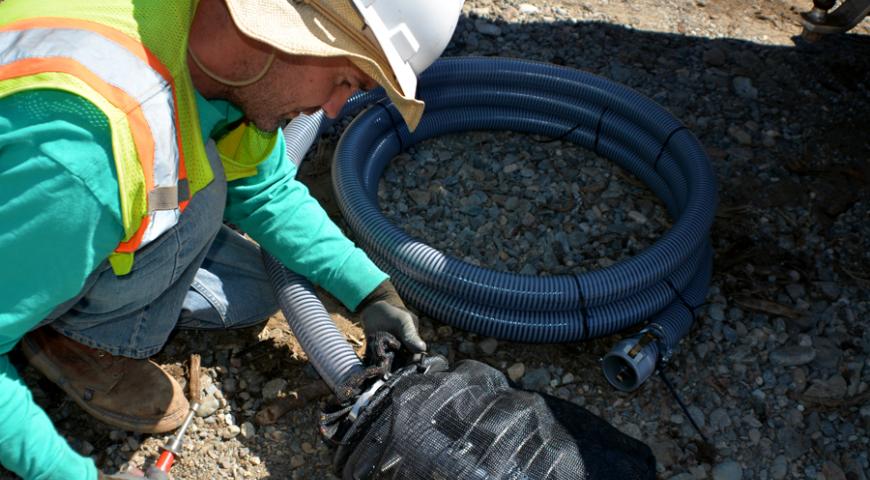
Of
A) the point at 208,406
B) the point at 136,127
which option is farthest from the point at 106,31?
the point at 208,406

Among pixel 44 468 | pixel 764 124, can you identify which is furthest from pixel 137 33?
pixel 764 124

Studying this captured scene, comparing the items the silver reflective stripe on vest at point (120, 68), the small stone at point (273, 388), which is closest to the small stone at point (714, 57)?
the small stone at point (273, 388)

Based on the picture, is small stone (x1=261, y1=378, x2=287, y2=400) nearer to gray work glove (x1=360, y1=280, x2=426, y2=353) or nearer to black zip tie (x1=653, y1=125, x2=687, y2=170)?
gray work glove (x1=360, y1=280, x2=426, y2=353)

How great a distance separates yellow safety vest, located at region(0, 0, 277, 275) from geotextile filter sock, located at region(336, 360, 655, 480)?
2.60ft

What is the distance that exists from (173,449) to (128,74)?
127cm

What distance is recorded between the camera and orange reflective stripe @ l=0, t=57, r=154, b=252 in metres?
1.68

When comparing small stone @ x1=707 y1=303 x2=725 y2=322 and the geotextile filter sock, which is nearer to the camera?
the geotextile filter sock

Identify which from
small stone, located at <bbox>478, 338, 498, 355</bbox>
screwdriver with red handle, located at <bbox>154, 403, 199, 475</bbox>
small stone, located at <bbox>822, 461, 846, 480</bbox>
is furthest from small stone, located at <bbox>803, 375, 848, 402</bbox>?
screwdriver with red handle, located at <bbox>154, 403, 199, 475</bbox>

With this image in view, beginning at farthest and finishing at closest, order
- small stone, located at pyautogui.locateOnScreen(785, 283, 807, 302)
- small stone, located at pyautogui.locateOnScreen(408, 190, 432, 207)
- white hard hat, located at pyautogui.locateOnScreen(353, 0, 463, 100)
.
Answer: small stone, located at pyautogui.locateOnScreen(408, 190, 432, 207)
small stone, located at pyautogui.locateOnScreen(785, 283, 807, 302)
white hard hat, located at pyautogui.locateOnScreen(353, 0, 463, 100)

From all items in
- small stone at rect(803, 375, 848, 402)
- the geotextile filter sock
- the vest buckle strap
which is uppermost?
the vest buckle strap

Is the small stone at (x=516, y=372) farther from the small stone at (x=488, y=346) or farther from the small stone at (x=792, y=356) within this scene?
the small stone at (x=792, y=356)

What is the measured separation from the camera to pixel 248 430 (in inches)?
108

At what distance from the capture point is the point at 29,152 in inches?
65.0

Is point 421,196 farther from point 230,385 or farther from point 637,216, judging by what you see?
point 230,385
